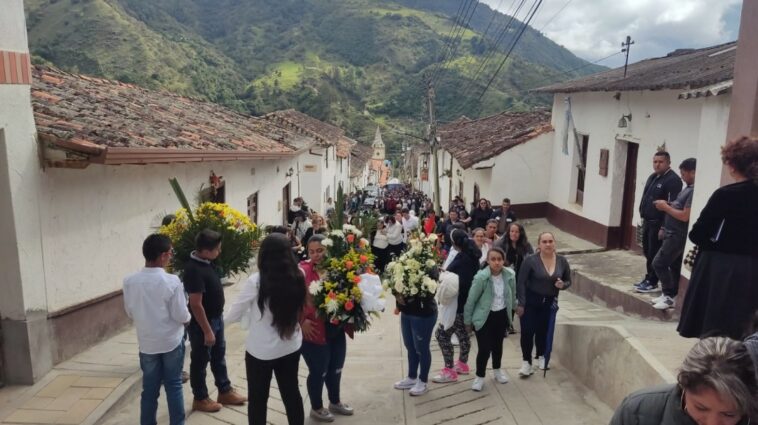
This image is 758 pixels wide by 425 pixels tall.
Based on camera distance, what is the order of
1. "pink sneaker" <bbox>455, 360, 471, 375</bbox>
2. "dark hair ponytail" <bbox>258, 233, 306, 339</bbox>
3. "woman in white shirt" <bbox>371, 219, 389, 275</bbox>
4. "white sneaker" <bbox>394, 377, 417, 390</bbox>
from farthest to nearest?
"woman in white shirt" <bbox>371, 219, 389, 275</bbox> < "pink sneaker" <bbox>455, 360, 471, 375</bbox> < "white sneaker" <bbox>394, 377, 417, 390</bbox> < "dark hair ponytail" <bbox>258, 233, 306, 339</bbox>

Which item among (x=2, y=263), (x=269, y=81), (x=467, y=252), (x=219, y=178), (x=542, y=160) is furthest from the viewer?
(x=269, y=81)

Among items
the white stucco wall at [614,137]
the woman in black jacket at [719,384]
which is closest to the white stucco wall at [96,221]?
the woman in black jacket at [719,384]

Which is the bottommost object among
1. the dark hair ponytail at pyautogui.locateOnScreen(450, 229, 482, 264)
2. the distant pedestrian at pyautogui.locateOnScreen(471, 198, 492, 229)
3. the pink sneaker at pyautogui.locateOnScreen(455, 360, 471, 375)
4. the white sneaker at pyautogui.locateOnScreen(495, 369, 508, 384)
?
the pink sneaker at pyautogui.locateOnScreen(455, 360, 471, 375)

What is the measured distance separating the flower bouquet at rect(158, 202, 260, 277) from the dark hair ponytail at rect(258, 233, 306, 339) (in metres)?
1.45

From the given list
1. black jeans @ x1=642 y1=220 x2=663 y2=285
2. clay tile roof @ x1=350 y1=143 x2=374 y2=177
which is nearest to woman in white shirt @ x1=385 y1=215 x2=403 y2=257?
black jeans @ x1=642 y1=220 x2=663 y2=285

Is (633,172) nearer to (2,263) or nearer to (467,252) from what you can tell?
(467,252)

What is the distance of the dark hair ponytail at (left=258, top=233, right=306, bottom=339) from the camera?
3557 mm

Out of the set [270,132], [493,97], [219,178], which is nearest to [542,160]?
[270,132]

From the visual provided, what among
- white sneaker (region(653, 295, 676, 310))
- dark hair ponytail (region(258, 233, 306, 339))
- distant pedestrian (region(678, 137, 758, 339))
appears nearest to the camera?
distant pedestrian (region(678, 137, 758, 339))

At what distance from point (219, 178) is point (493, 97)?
2081 inches

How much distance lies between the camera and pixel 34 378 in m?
4.66

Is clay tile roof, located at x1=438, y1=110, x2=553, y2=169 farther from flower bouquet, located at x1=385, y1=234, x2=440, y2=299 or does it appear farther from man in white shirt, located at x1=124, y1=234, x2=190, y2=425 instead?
man in white shirt, located at x1=124, y1=234, x2=190, y2=425

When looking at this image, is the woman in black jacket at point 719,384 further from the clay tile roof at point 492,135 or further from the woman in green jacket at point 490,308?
the clay tile roof at point 492,135

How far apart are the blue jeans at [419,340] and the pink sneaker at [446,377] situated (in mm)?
312
